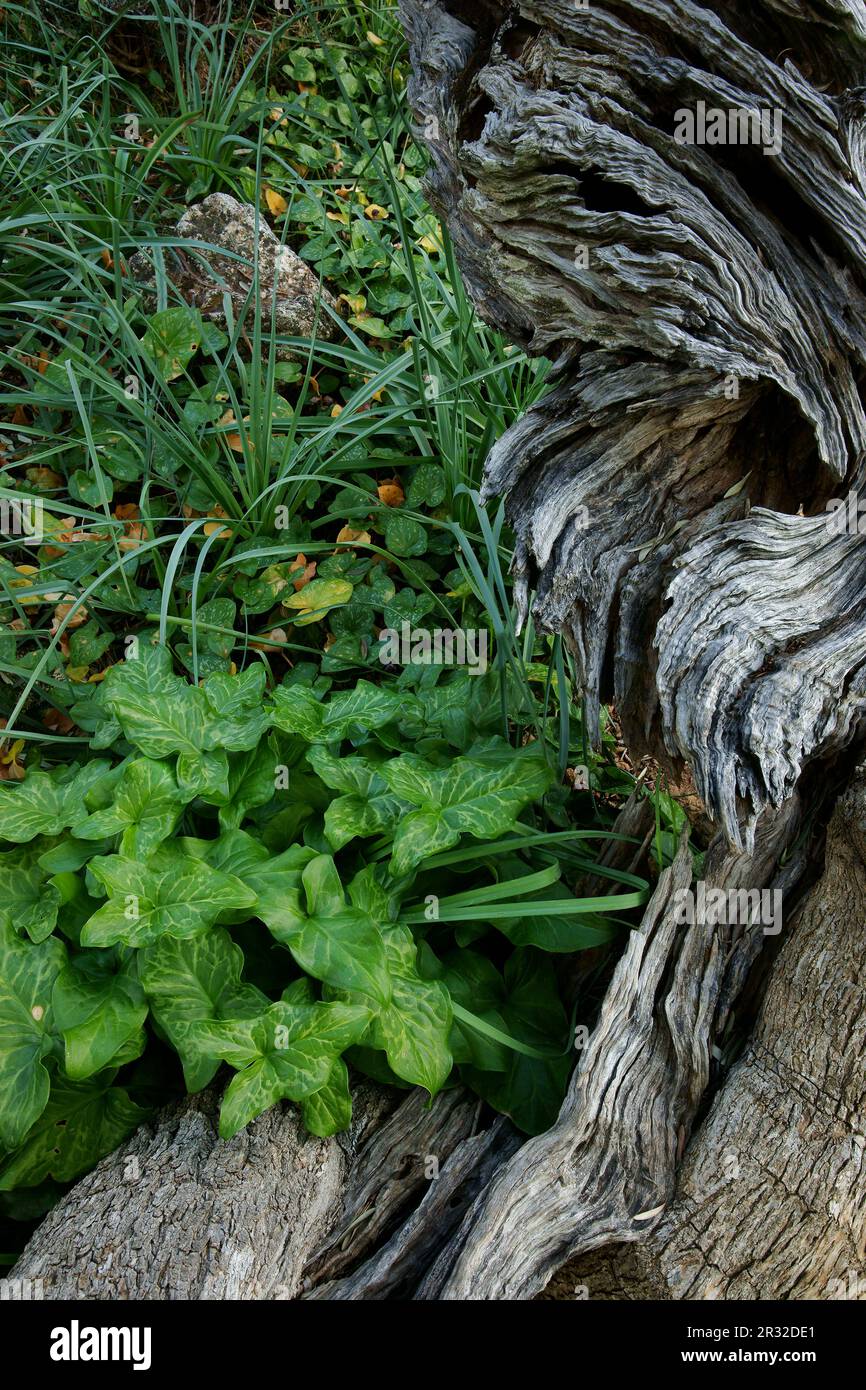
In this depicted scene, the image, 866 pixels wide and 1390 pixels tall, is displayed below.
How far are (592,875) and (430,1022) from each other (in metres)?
0.60

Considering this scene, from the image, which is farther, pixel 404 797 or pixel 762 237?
pixel 404 797

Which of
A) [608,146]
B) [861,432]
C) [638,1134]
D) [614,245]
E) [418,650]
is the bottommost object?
[638,1134]

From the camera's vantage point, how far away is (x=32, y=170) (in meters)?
3.39

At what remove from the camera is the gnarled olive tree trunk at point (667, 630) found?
1.51 metres

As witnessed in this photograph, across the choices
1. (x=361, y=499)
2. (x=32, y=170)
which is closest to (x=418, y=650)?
(x=361, y=499)

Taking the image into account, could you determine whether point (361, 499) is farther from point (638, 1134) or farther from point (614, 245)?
point (638, 1134)

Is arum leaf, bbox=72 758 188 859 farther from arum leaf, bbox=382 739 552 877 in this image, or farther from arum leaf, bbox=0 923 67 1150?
arum leaf, bbox=382 739 552 877

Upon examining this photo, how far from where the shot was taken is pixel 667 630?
1578 millimetres

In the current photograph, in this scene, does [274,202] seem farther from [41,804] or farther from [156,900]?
[156,900]

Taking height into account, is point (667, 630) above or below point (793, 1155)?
above

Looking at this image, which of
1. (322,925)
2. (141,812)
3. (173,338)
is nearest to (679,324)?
(322,925)

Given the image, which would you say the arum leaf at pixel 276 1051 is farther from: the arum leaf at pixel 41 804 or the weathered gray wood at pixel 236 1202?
the arum leaf at pixel 41 804

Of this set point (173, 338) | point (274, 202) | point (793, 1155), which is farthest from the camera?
point (274, 202)

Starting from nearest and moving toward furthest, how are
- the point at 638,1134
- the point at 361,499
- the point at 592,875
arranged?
the point at 638,1134
the point at 592,875
the point at 361,499
